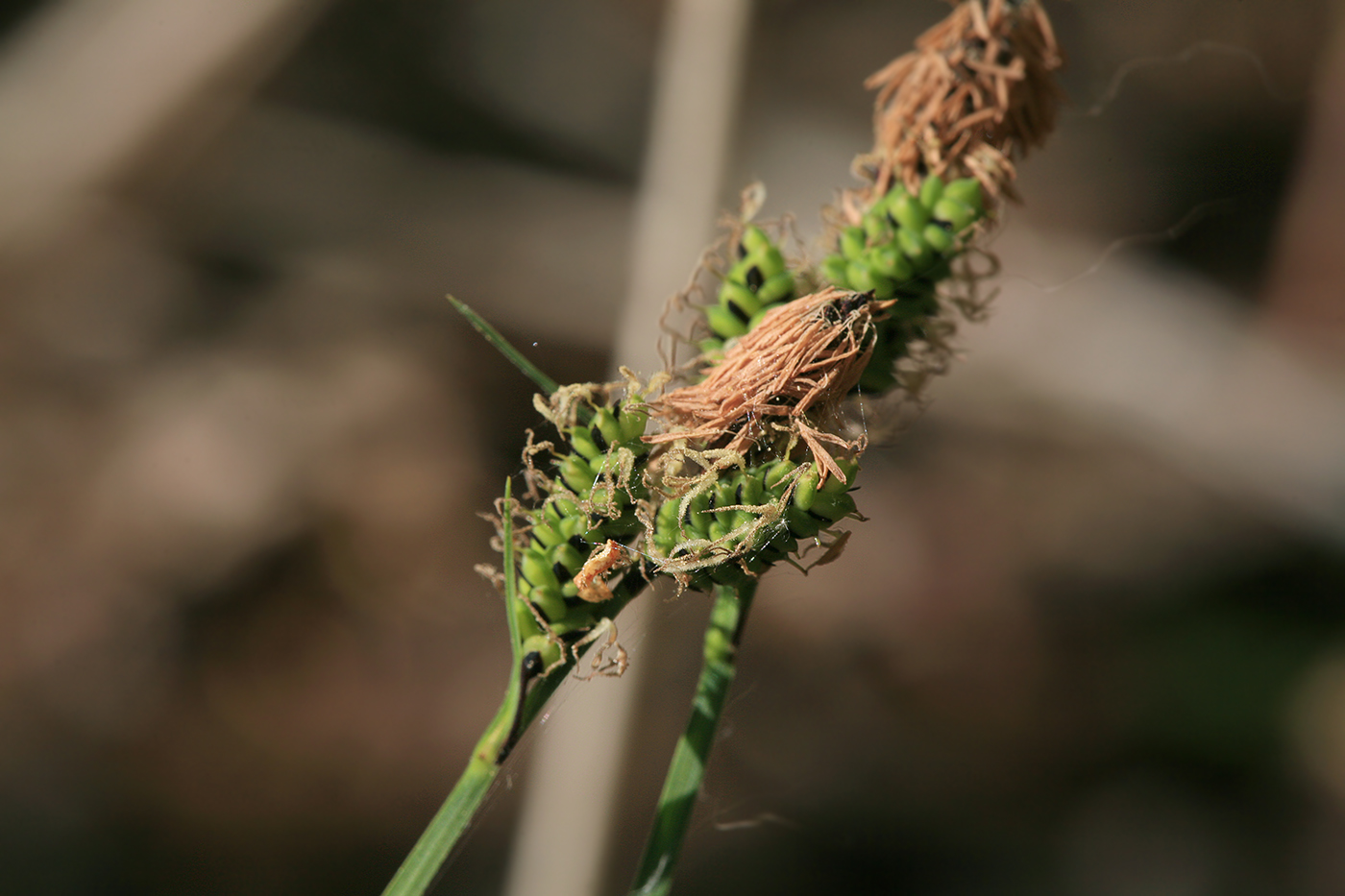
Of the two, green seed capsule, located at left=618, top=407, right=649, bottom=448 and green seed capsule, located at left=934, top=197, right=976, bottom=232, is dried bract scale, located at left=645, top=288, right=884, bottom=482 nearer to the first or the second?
green seed capsule, located at left=618, top=407, right=649, bottom=448

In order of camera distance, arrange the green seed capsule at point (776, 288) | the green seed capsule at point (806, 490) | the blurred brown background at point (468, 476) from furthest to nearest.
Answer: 1. the blurred brown background at point (468, 476)
2. the green seed capsule at point (776, 288)
3. the green seed capsule at point (806, 490)

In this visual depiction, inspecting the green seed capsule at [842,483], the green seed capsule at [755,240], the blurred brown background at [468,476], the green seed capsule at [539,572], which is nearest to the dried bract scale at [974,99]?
the green seed capsule at [755,240]

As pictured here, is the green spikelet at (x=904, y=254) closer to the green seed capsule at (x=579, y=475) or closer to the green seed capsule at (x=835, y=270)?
the green seed capsule at (x=835, y=270)

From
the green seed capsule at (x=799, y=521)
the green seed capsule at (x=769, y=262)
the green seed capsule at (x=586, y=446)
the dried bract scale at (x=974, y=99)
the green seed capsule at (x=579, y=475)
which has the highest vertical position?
the dried bract scale at (x=974, y=99)

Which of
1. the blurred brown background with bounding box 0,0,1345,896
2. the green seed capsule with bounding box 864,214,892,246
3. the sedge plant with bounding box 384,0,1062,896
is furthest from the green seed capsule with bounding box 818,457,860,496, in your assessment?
the blurred brown background with bounding box 0,0,1345,896

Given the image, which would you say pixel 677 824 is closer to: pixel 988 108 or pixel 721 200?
pixel 988 108

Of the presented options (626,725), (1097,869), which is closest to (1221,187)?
(626,725)

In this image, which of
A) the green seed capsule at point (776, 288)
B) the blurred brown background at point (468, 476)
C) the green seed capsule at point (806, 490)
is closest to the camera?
the green seed capsule at point (806, 490)
